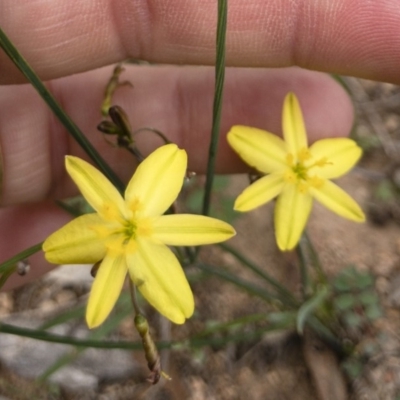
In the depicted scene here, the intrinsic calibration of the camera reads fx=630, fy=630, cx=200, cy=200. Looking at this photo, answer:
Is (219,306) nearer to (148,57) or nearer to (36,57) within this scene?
(148,57)

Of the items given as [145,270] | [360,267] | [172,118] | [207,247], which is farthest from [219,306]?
[145,270]

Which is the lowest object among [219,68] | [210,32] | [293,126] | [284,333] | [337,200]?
[284,333]

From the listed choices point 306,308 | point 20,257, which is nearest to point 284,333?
point 306,308

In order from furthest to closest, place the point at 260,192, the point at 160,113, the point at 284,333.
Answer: the point at 284,333, the point at 160,113, the point at 260,192

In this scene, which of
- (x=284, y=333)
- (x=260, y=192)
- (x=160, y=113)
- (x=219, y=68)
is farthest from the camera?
(x=284, y=333)

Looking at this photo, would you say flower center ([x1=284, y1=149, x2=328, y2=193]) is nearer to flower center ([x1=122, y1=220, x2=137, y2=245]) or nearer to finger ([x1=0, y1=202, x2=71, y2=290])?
flower center ([x1=122, y1=220, x2=137, y2=245])

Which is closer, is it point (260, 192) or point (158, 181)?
point (158, 181)

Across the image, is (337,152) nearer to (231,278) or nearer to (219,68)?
(231,278)
